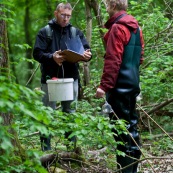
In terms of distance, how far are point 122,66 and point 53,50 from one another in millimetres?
1103

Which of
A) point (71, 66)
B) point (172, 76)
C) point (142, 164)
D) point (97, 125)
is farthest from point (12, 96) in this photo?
point (172, 76)

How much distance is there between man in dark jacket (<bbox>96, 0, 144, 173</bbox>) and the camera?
431 cm

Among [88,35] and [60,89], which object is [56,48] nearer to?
[60,89]

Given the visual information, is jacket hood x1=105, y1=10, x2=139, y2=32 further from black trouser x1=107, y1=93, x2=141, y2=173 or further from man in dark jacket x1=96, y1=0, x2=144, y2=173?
black trouser x1=107, y1=93, x2=141, y2=173

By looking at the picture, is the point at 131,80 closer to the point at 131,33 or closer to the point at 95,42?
the point at 131,33

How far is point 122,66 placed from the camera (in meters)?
4.43

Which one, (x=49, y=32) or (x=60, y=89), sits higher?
(x=49, y=32)

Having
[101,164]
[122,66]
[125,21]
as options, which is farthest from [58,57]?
[101,164]

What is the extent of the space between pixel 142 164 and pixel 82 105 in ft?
5.14

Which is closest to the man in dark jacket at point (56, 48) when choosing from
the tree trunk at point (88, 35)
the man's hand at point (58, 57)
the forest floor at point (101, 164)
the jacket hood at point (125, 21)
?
the man's hand at point (58, 57)

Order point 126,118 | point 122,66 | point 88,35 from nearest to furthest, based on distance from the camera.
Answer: point 122,66 < point 126,118 < point 88,35

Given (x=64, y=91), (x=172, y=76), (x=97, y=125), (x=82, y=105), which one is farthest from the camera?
(x=172, y=76)

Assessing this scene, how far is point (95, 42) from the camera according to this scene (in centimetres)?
802

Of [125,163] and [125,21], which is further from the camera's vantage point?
[125,163]
